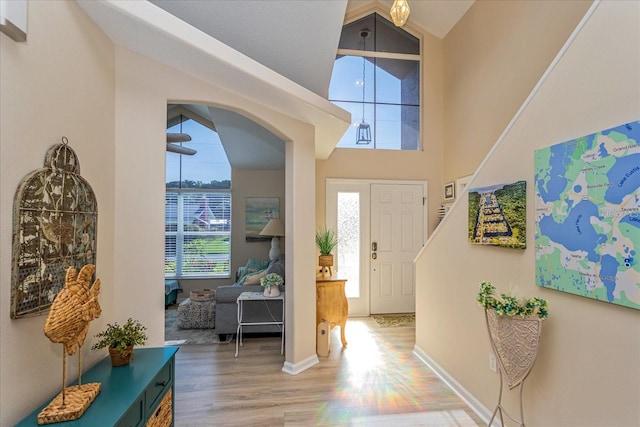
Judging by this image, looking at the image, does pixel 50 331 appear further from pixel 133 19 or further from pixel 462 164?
Result: pixel 462 164

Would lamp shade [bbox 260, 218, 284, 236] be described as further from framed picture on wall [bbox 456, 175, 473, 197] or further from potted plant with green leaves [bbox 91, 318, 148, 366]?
potted plant with green leaves [bbox 91, 318, 148, 366]

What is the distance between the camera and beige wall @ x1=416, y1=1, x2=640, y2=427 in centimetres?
139

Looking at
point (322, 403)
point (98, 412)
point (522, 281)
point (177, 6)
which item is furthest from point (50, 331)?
point (522, 281)

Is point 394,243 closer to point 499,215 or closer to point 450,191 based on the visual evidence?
point 450,191

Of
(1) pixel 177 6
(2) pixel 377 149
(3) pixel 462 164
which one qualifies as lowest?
(3) pixel 462 164

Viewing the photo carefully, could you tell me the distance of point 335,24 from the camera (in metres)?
2.45

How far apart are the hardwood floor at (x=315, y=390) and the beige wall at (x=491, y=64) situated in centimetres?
299

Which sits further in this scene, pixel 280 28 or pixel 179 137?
pixel 179 137

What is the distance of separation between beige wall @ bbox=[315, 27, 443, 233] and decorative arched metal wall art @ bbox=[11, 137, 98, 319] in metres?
3.54

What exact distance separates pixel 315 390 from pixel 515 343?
1.70 meters

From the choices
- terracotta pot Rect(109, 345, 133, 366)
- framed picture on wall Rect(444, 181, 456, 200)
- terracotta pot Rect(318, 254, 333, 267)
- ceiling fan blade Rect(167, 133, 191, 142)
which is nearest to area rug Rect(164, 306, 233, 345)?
terracotta pot Rect(318, 254, 333, 267)

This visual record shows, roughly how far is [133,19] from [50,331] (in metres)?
1.53

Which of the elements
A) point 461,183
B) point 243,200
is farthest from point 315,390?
point 243,200

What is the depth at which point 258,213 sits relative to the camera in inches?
252
